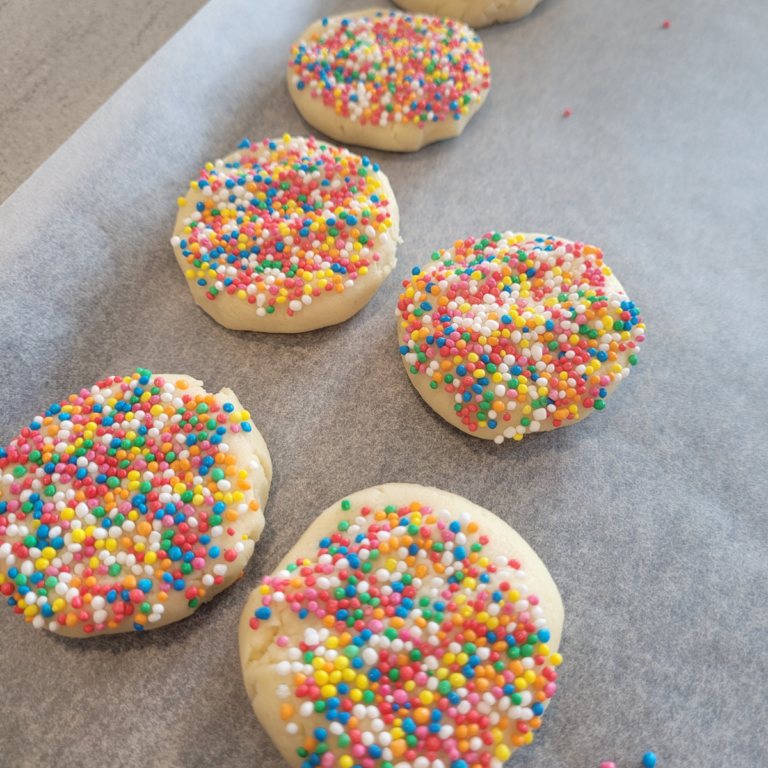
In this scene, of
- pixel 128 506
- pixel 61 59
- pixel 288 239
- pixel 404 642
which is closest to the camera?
pixel 404 642

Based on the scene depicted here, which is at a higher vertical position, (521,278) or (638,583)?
(521,278)

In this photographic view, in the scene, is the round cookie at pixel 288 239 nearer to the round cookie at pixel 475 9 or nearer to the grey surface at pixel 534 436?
the grey surface at pixel 534 436

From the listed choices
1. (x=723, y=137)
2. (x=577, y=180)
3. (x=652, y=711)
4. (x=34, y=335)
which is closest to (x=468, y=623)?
(x=652, y=711)

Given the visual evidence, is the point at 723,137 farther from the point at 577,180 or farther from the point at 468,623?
the point at 468,623

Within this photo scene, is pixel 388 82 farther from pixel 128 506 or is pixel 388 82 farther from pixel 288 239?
pixel 128 506

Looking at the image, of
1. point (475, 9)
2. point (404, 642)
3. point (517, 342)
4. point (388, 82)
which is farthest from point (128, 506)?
point (475, 9)

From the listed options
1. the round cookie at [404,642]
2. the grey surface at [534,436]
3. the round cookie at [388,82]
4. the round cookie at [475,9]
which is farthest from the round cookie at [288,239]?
the round cookie at [475,9]

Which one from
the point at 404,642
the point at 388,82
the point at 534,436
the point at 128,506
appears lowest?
the point at 534,436
